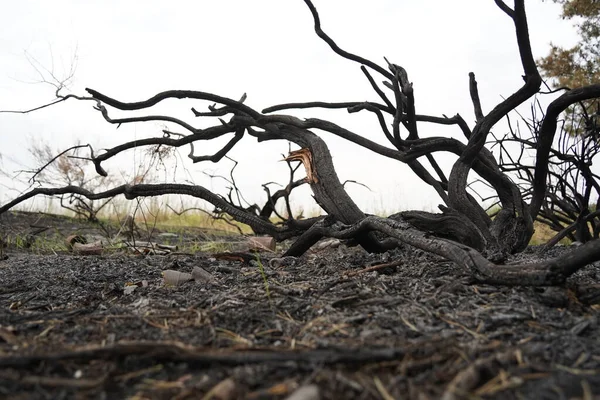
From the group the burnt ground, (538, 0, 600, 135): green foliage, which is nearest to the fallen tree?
the burnt ground

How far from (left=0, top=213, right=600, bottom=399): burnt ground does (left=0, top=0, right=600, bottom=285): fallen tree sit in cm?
42

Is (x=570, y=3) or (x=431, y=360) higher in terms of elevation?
(x=570, y=3)

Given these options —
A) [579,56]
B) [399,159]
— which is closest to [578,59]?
[579,56]

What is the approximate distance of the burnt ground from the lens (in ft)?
4.15

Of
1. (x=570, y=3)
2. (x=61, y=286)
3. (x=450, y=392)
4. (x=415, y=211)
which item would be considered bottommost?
(x=450, y=392)

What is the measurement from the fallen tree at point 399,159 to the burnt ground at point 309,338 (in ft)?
1.36

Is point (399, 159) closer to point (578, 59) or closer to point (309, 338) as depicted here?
point (309, 338)

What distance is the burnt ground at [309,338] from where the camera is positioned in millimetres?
1265

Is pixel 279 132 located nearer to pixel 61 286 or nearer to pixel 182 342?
pixel 61 286

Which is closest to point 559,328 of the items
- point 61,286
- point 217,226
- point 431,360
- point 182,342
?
point 431,360

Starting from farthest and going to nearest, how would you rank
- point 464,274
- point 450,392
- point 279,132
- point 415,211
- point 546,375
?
point 279,132 → point 415,211 → point 464,274 → point 546,375 → point 450,392

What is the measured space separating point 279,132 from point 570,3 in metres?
7.87

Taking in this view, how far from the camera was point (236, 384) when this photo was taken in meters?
1.24

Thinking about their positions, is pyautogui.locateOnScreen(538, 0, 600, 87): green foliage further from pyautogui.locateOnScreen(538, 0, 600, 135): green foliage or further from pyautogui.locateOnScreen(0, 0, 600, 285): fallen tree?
pyautogui.locateOnScreen(0, 0, 600, 285): fallen tree
